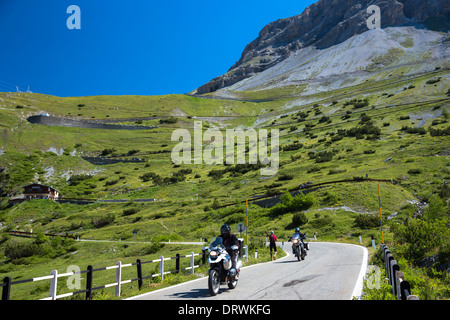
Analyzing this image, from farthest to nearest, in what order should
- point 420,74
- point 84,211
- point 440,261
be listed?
point 420,74
point 84,211
point 440,261

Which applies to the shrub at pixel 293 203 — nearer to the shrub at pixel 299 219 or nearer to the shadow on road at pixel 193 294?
the shrub at pixel 299 219

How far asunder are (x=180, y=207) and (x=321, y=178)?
912 inches

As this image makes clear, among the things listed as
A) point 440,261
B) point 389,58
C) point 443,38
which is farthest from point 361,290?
point 443,38

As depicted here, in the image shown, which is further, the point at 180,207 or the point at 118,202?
the point at 118,202

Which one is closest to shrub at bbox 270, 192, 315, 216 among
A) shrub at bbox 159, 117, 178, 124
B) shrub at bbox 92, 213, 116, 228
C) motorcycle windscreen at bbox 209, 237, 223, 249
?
shrub at bbox 92, 213, 116, 228

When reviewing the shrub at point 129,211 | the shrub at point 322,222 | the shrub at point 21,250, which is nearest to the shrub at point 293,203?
the shrub at point 322,222

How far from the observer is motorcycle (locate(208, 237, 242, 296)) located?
29.6ft

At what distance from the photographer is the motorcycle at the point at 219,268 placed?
29.6ft

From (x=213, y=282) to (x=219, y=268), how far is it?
0.56 meters

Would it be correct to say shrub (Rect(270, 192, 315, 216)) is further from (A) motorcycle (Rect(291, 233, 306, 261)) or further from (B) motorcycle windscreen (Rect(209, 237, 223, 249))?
(B) motorcycle windscreen (Rect(209, 237, 223, 249))

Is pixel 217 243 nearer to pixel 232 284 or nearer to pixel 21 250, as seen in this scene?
pixel 232 284

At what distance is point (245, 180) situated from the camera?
205ft

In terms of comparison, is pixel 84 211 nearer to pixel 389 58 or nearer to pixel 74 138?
pixel 74 138

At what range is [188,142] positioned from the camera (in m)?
116
